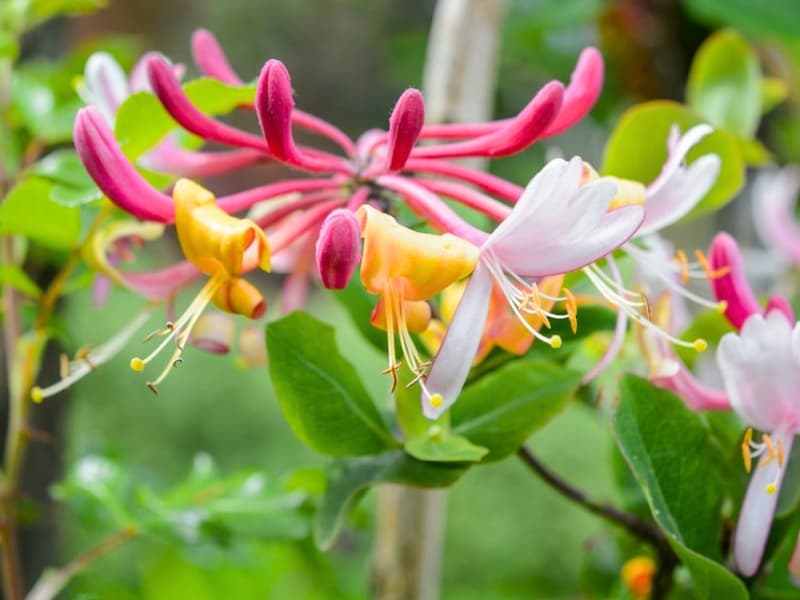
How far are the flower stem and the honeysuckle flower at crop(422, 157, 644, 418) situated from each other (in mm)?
149

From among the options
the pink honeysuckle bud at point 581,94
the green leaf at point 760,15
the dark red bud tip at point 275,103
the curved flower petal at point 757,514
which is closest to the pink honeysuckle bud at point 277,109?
the dark red bud tip at point 275,103

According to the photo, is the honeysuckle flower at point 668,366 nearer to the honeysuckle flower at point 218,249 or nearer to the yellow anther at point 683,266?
the yellow anther at point 683,266

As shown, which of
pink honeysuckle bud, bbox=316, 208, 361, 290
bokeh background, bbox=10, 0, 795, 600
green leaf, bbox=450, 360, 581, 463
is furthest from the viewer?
bokeh background, bbox=10, 0, 795, 600

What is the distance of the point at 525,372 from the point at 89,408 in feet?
5.87

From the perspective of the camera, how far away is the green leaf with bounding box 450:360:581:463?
0.42m

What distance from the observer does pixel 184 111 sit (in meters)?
0.38

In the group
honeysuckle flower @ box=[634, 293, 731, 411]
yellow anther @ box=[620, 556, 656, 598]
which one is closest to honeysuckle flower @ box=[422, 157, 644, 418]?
honeysuckle flower @ box=[634, 293, 731, 411]

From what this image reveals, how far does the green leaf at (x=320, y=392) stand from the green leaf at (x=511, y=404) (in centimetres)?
4

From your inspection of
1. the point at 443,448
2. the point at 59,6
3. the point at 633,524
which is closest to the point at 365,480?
the point at 443,448

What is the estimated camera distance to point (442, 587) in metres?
1.85

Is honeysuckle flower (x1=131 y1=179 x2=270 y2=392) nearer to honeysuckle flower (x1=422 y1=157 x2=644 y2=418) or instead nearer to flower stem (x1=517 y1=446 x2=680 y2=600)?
honeysuckle flower (x1=422 y1=157 x2=644 y2=418)

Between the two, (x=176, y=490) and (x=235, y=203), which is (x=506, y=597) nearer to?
(x=176, y=490)

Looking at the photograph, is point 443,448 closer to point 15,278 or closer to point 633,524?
point 633,524

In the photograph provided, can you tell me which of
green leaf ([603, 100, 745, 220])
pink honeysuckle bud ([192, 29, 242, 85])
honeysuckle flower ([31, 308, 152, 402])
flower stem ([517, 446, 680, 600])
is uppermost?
pink honeysuckle bud ([192, 29, 242, 85])
